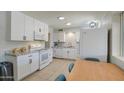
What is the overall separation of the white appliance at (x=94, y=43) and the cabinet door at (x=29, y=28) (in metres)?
1.94

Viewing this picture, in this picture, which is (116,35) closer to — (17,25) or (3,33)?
(17,25)

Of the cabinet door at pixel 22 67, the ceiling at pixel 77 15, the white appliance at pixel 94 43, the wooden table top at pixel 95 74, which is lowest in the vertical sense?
the cabinet door at pixel 22 67

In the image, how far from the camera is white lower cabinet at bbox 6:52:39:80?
10.4 ft

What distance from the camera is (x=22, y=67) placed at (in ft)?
11.0

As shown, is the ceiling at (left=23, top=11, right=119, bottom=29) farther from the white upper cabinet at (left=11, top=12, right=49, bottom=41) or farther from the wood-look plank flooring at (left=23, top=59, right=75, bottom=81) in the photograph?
the wood-look plank flooring at (left=23, top=59, right=75, bottom=81)

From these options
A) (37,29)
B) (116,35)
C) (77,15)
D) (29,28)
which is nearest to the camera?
(116,35)

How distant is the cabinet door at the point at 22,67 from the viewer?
3.22m

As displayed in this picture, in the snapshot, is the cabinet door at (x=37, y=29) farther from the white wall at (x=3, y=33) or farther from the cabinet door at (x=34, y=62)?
the white wall at (x=3, y=33)

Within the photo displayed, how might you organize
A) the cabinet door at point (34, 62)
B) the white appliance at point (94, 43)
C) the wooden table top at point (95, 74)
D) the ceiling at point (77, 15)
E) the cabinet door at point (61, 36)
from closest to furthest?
the wooden table top at point (95, 74) → the white appliance at point (94, 43) → the ceiling at point (77, 15) → the cabinet door at point (34, 62) → the cabinet door at point (61, 36)

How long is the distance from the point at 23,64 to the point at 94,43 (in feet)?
7.03

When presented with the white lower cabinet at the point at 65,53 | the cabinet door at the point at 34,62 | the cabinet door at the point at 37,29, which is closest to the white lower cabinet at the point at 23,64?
the cabinet door at the point at 34,62

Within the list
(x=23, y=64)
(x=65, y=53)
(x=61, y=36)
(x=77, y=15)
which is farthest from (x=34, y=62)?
(x=61, y=36)
